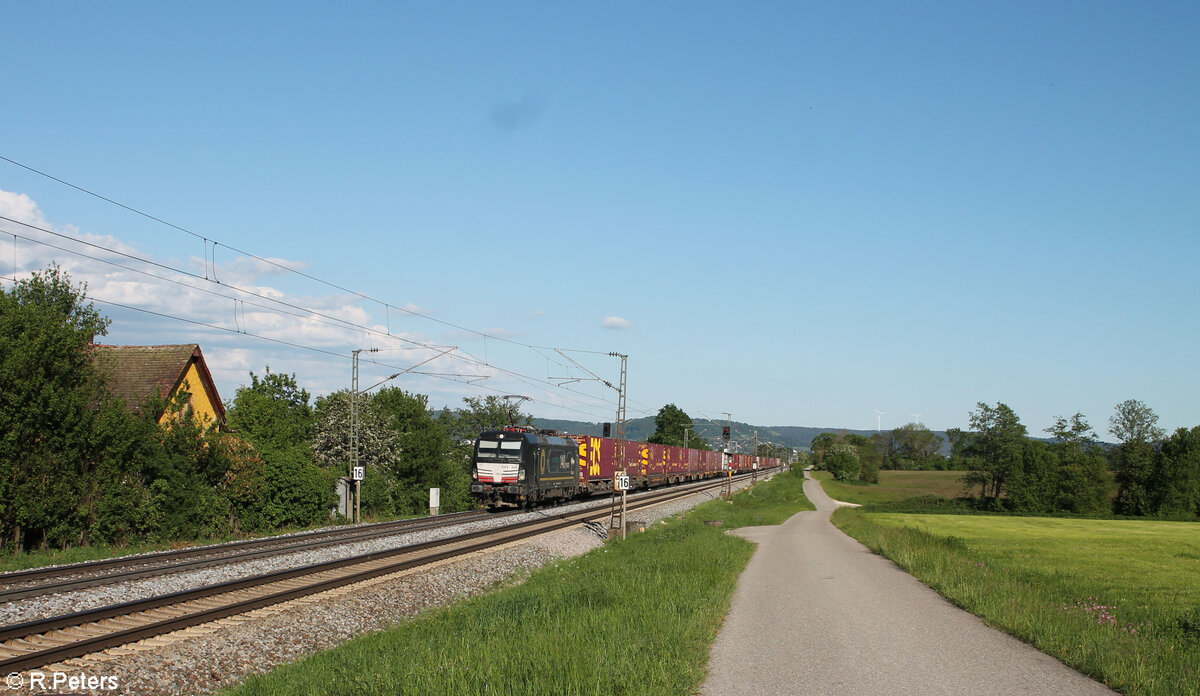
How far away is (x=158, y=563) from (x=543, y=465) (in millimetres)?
23059

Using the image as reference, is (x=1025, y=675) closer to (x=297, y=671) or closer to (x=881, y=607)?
(x=881, y=607)

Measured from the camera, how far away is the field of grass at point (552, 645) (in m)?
8.30

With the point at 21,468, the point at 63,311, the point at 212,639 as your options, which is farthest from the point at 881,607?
the point at 63,311

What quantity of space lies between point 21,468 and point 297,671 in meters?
16.2

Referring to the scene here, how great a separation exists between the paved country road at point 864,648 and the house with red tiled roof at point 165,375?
26.8m

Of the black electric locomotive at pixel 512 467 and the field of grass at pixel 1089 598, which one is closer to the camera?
the field of grass at pixel 1089 598

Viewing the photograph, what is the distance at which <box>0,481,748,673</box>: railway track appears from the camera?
1076 centimetres

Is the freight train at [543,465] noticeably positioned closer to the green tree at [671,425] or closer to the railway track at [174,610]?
the railway track at [174,610]

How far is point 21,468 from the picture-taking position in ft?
71.2

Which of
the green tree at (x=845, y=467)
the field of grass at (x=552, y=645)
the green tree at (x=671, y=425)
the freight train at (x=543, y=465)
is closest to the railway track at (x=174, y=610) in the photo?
the field of grass at (x=552, y=645)

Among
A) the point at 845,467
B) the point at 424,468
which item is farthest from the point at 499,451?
the point at 845,467

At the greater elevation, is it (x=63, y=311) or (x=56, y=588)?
(x=63, y=311)

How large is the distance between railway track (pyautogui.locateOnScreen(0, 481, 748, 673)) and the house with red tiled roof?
668 inches

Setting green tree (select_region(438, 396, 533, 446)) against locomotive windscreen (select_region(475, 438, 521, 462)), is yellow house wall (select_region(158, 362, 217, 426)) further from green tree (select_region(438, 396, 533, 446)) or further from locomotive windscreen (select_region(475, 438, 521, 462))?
green tree (select_region(438, 396, 533, 446))
